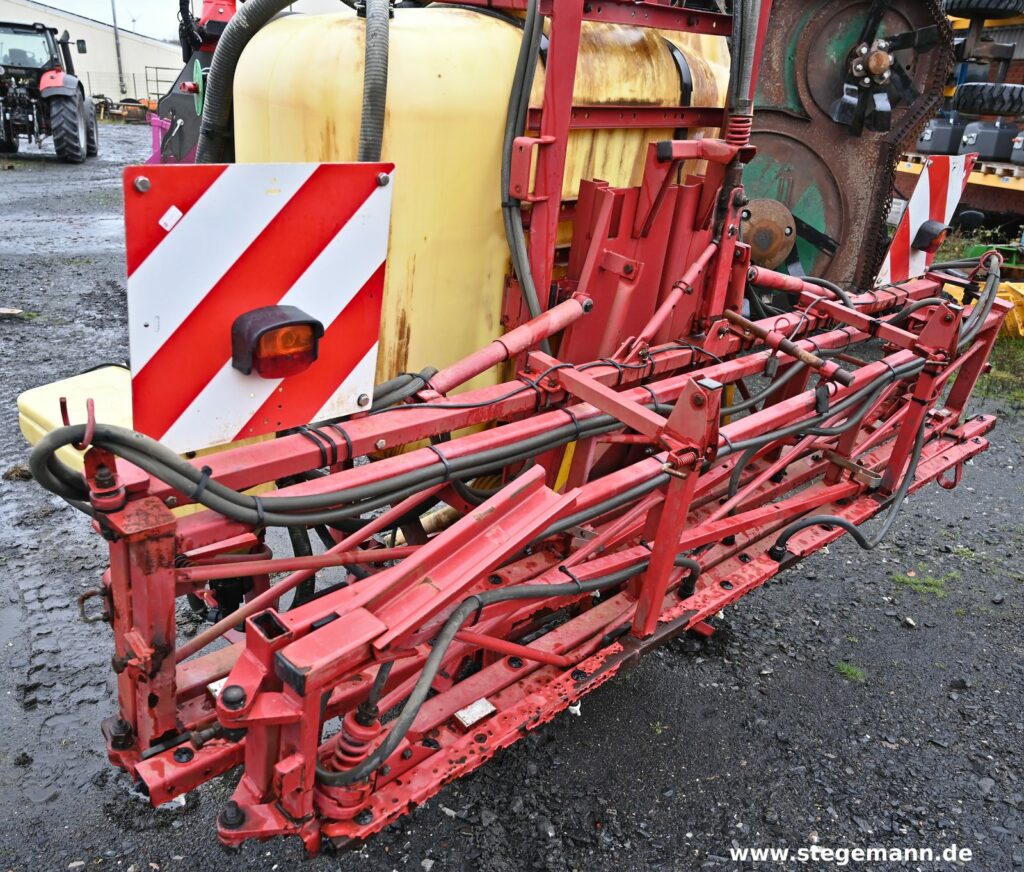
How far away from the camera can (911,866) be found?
2.27 meters

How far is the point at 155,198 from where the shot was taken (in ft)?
4.53

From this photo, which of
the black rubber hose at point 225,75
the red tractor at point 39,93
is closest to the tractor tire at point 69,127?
the red tractor at point 39,93

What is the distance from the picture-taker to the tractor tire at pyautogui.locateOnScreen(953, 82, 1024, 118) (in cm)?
850

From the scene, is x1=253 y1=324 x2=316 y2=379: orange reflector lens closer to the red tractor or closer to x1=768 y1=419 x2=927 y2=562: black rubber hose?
x1=768 y1=419 x2=927 y2=562: black rubber hose

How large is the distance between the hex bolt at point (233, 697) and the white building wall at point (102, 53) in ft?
115

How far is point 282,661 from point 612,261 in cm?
146

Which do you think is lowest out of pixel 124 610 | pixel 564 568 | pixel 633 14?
pixel 564 568

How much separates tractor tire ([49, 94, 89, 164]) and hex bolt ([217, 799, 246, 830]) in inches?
564

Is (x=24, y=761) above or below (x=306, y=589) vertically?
below

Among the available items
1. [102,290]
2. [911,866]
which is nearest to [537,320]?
[911,866]

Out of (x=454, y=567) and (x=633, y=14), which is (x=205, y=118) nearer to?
(x=633, y=14)

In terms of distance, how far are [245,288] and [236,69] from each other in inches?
41.6

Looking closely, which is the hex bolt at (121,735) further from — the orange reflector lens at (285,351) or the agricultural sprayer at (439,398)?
the orange reflector lens at (285,351)

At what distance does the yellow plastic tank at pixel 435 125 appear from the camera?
2.04m
